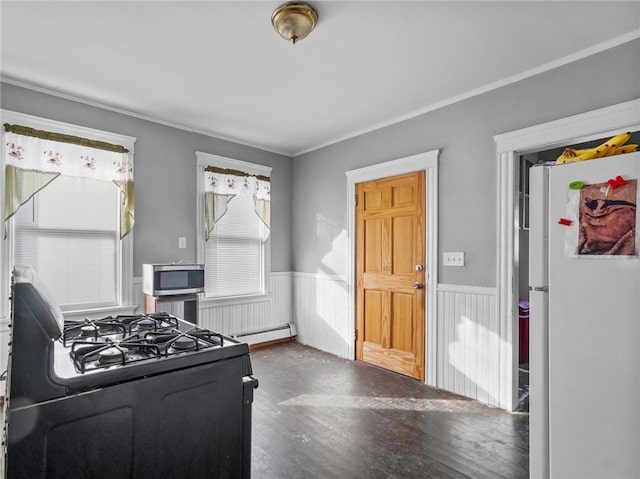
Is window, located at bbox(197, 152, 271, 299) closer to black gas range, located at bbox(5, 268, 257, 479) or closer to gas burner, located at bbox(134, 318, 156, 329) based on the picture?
gas burner, located at bbox(134, 318, 156, 329)

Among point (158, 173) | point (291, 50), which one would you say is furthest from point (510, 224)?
point (158, 173)

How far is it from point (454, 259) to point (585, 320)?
173 cm

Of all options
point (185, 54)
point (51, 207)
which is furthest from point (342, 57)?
point (51, 207)

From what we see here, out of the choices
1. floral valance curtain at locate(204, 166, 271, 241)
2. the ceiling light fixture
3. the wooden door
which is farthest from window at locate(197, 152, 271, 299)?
the ceiling light fixture

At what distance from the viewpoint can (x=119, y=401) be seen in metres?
1.05

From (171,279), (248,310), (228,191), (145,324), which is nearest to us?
(145,324)

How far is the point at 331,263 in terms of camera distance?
4.32 metres

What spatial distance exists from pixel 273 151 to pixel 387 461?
12.0 feet

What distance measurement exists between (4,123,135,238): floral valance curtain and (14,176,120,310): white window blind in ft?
0.31

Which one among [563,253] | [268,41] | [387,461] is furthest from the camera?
[268,41]

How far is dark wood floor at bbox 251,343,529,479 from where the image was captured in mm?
2047

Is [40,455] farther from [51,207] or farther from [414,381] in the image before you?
[414,381]

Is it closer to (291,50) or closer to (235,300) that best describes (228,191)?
(235,300)

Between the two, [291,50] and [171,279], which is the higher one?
[291,50]
